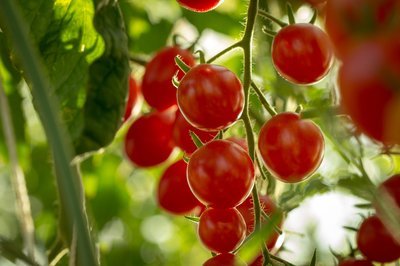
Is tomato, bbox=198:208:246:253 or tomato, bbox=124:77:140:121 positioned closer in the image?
tomato, bbox=198:208:246:253

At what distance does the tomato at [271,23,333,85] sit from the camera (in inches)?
27.0

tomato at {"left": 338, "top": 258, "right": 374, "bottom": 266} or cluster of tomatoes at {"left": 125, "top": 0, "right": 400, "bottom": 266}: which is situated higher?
cluster of tomatoes at {"left": 125, "top": 0, "right": 400, "bottom": 266}

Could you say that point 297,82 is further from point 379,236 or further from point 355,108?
point 355,108

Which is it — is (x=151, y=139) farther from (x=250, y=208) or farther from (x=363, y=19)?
(x=363, y=19)

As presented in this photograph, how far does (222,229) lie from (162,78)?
320 millimetres

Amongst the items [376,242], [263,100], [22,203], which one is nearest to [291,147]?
[263,100]

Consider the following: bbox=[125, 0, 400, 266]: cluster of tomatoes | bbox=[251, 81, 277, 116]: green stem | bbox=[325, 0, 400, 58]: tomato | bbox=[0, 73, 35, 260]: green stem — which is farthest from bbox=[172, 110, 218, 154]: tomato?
bbox=[325, 0, 400, 58]: tomato

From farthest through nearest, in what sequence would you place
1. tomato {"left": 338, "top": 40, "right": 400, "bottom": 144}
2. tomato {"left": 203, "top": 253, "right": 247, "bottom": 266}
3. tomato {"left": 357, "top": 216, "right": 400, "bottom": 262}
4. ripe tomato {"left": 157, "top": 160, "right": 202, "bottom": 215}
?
ripe tomato {"left": 157, "top": 160, "right": 202, "bottom": 215}, tomato {"left": 357, "top": 216, "right": 400, "bottom": 262}, tomato {"left": 203, "top": 253, "right": 247, "bottom": 266}, tomato {"left": 338, "top": 40, "right": 400, "bottom": 144}

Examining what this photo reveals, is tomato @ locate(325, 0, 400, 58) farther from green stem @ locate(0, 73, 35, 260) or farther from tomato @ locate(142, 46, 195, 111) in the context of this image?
tomato @ locate(142, 46, 195, 111)

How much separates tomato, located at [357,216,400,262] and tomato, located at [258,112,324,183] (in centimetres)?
15

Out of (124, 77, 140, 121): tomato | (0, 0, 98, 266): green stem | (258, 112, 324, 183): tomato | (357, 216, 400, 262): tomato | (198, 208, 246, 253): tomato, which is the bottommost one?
(124, 77, 140, 121): tomato

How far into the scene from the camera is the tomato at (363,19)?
344 mm

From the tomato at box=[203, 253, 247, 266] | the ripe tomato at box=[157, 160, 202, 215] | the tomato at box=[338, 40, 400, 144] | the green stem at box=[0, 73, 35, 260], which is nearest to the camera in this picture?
the tomato at box=[338, 40, 400, 144]

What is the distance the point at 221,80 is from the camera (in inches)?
27.5
